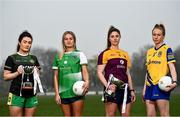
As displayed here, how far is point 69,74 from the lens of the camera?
464 cm

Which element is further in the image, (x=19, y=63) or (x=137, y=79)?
(x=137, y=79)

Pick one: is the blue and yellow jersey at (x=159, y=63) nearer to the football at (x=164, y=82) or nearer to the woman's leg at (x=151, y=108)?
the football at (x=164, y=82)

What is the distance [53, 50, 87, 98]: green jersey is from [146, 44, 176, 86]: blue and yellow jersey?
0.92 meters

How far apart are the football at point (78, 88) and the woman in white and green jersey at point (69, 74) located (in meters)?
0.07

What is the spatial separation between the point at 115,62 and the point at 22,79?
130cm

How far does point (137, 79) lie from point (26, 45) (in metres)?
10.9

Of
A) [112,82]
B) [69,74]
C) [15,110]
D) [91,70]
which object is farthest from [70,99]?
[91,70]

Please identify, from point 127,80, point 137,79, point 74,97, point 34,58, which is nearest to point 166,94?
point 127,80

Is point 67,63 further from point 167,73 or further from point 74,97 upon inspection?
point 167,73

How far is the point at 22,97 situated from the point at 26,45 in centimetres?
70

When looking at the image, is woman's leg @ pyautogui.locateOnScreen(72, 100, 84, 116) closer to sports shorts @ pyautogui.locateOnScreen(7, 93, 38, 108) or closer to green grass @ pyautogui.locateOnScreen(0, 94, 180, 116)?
sports shorts @ pyautogui.locateOnScreen(7, 93, 38, 108)

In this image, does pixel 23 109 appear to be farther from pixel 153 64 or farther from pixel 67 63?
pixel 153 64

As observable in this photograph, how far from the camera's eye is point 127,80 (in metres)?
4.76

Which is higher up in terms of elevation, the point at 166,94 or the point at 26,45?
the point at 26,45
